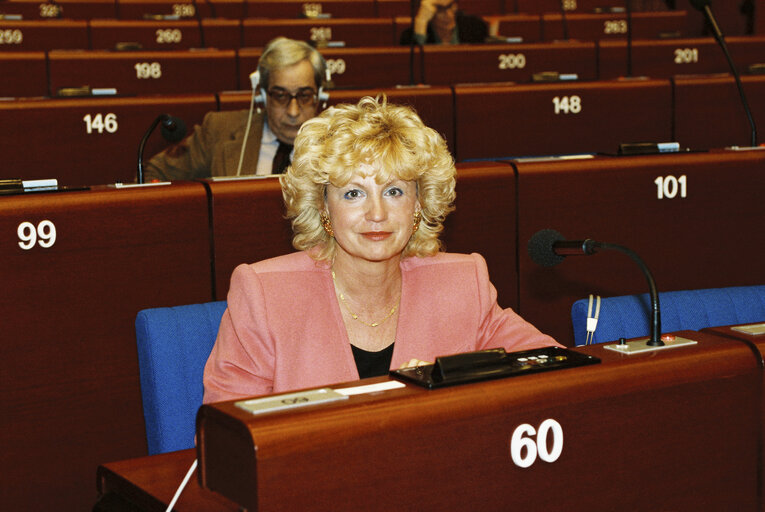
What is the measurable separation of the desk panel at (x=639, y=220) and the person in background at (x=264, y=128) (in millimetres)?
906

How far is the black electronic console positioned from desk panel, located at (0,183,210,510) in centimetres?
139

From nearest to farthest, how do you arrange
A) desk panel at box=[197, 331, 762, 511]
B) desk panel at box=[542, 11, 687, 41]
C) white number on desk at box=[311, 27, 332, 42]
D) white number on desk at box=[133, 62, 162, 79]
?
desk panel at box=[197, 331, 762, 511] < white number on desk at box=[133, 62, 162, 79] < white number on desk at box=[311, 27, 332, 42] < desk panel at box=[542, 11, 687, 41]

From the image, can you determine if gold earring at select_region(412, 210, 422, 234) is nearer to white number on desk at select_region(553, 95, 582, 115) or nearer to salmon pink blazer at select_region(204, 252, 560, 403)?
salmon pink blazer at select_region(204, 252, 560, 403)

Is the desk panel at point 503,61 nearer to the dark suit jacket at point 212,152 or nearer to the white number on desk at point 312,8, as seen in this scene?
the dark suit jacket at point 212,152

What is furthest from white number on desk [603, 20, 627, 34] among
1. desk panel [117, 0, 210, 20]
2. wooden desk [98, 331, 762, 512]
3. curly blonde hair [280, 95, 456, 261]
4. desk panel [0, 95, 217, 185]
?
wooden desk [98, 331, 762, 512]

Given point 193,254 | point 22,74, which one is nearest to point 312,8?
point 22,74

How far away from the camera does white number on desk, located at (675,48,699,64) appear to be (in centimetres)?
593

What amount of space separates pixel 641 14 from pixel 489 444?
7.08 metres

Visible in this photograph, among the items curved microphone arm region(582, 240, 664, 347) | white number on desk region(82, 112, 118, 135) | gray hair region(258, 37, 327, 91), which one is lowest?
curved microphone arm region(582, 240, 664, 347)

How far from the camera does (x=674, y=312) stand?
6.73 ft

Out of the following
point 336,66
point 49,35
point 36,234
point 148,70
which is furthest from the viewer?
point 49,35

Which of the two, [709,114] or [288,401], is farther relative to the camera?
[709,114]

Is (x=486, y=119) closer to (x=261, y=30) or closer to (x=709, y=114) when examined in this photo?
(x=709, y=114)

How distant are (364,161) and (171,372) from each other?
0.52m
